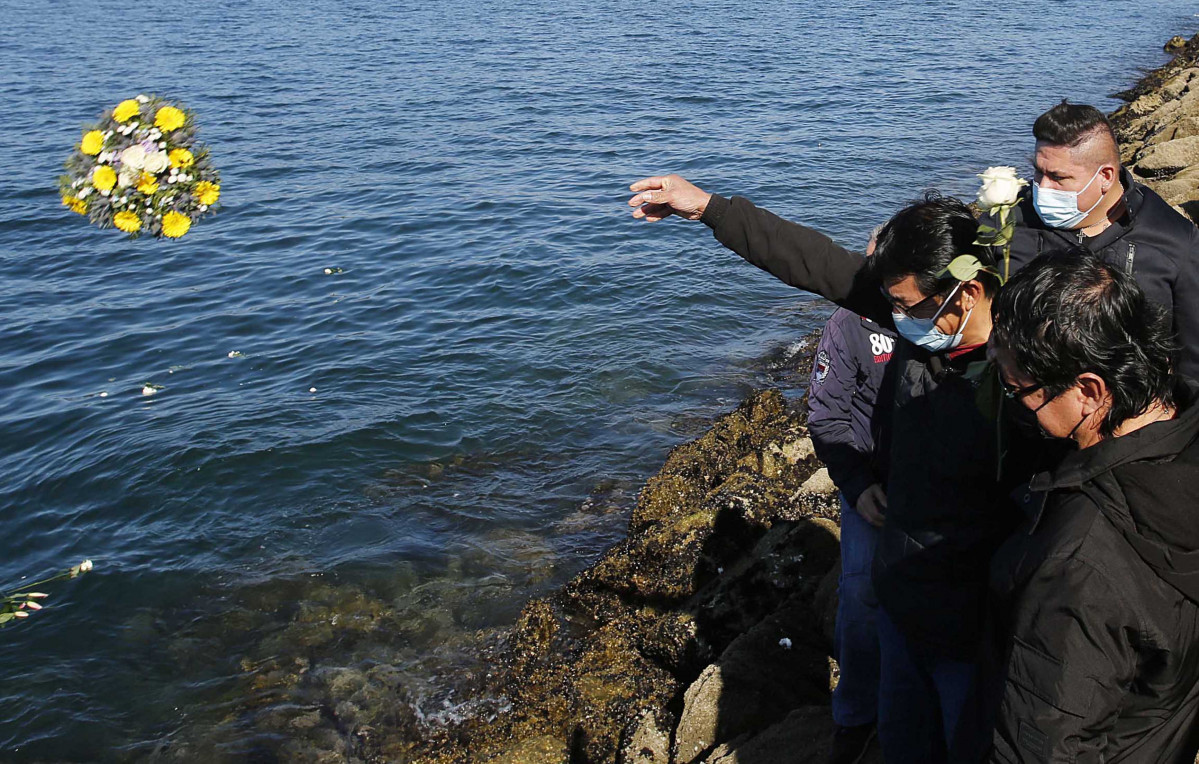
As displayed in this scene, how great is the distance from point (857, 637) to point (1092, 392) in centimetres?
188

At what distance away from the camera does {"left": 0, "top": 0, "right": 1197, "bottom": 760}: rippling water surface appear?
7.52 metres

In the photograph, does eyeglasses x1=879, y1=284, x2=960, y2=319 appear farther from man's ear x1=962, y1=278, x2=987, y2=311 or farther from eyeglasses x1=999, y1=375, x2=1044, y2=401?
eyeglasses x1=999, y1=375, x2=1044, y2=401

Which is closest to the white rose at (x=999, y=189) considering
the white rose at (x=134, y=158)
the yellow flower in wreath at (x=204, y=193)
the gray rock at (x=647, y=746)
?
the gray rock at (x=647, y=746)

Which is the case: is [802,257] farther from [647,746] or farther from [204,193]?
[204,193]

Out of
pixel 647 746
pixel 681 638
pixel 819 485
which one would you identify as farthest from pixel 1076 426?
pixel 819 485

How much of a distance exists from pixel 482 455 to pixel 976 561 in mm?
6930

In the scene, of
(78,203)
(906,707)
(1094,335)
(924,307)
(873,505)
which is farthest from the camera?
(78,203)

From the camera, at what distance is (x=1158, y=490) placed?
2.12 meters

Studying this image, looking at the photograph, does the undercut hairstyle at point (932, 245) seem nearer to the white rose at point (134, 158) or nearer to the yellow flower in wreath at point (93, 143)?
the white rose at point (134, 158)

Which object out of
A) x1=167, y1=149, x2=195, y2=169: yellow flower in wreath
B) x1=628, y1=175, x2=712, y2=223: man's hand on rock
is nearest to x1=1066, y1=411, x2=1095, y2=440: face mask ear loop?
x1=628, y1=175, x2=712, y2=223: man's hand on rock

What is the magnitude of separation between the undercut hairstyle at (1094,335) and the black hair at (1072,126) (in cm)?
212

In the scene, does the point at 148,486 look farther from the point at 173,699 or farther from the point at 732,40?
the point at 732,40

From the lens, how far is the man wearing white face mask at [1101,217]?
12.5 feet

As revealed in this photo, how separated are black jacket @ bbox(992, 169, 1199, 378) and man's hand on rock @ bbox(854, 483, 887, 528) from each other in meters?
1.01
